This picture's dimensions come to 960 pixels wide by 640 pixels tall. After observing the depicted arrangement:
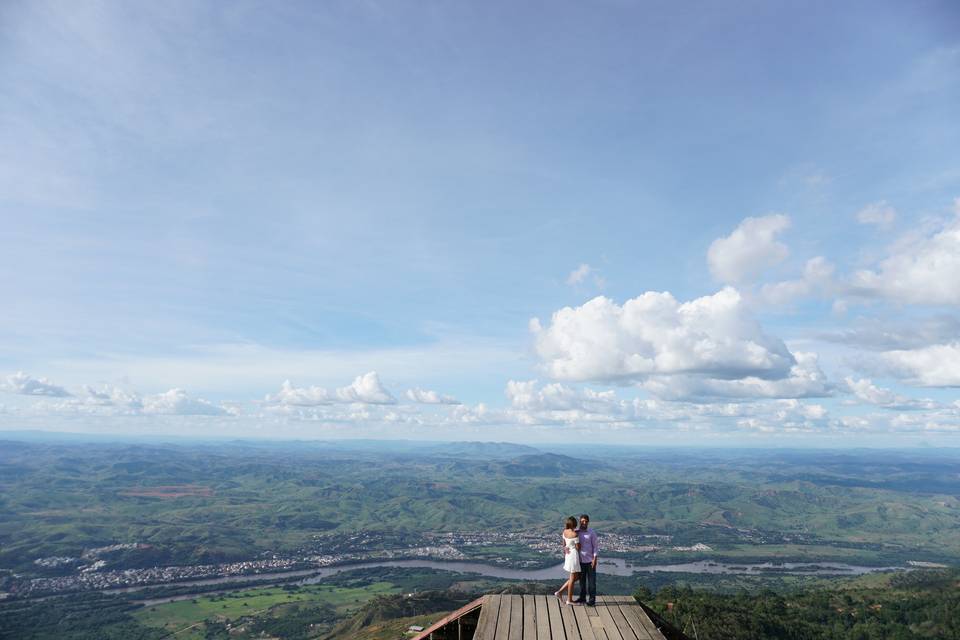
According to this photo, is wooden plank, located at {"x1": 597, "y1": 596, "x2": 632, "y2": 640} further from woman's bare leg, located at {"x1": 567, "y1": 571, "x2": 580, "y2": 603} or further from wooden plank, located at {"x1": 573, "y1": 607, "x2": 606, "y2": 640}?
woman's bare leg, located at {"x1": 567, "y1": 571, "x2": 580, "y2": 603}

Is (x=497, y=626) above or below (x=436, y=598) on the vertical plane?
above

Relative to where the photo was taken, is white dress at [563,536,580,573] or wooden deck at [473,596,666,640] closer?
wooden deck at [473,596,666,640]

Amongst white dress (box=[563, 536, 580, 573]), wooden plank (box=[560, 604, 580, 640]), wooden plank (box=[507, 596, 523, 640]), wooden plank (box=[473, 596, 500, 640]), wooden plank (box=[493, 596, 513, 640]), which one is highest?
white dress (box=[563, 536, 580, 573])

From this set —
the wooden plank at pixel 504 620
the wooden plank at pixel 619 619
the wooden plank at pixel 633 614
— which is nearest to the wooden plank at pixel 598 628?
the wooden plank at pixel 619 619

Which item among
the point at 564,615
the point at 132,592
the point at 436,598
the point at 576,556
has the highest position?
the point at 576,556

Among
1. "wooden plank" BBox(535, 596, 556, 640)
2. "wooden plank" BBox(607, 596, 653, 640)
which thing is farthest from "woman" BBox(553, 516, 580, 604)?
"wooden plank" BBox(607, 596, 653, 640)

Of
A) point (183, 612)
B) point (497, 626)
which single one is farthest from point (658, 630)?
point (183, 612)

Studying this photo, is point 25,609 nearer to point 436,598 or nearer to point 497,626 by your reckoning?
point 436,598

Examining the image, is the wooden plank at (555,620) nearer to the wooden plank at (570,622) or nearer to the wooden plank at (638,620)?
the wooden plank at (570,622)
